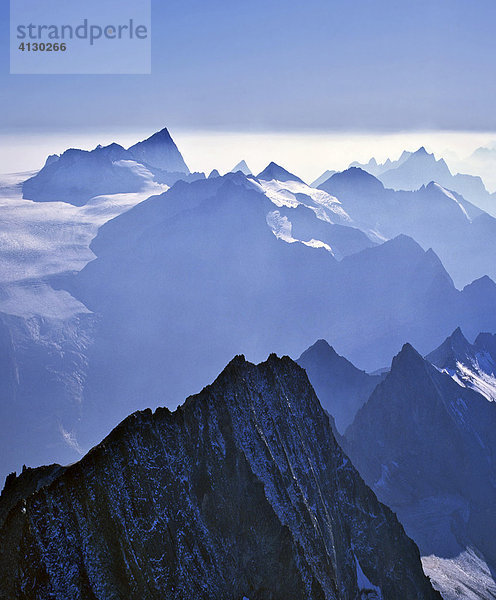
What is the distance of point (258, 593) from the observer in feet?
186

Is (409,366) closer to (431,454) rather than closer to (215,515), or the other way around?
(431,454)

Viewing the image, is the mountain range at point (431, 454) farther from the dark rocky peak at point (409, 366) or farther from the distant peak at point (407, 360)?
the distant peak at point (407, 360)

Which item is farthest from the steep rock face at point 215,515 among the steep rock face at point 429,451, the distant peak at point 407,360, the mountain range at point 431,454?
the distant peak at point 407,360

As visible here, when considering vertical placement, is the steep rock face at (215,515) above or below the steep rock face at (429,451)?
above

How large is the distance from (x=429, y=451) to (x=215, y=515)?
125097 millimetres

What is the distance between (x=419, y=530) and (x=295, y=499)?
96.8 metres

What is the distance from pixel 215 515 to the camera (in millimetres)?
57969

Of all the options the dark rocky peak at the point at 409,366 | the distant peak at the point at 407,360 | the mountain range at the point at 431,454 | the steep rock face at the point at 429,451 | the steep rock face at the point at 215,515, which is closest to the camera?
the steep rock face at the point at 215,515

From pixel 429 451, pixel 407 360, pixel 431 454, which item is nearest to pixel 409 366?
pixel 407 360

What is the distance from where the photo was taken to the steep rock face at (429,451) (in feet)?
508

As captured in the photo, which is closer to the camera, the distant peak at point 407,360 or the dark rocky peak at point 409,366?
the dark rocky peak at point 409,366

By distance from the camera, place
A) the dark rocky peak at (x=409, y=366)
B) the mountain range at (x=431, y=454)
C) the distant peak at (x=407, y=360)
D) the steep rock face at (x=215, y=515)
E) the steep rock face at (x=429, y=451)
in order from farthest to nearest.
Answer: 1. the distant peak at (x=407, y=360)
2. the dark rocky peak at (x=409, y=366)
3. the steep rock face at (x=429, y=451)
4. the mountain range at (x=431, y=454)
5. the steep rock face at (x=215, y=515)

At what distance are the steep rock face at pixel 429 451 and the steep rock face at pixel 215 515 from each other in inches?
3115

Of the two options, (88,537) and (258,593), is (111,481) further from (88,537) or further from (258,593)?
(258,593)
